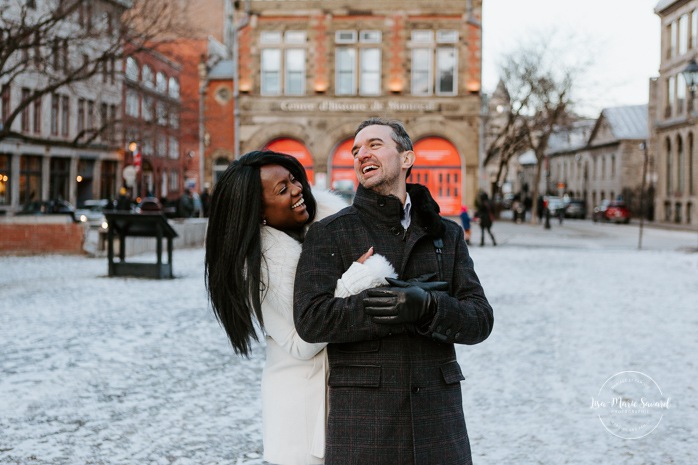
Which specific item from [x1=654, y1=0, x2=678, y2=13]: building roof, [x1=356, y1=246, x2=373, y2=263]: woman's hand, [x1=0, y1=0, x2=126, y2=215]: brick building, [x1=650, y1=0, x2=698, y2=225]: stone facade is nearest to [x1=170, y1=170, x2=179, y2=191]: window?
[x1=0, y1=0, x2=126, y2=215]: brick building

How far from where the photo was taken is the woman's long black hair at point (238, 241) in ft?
10.6

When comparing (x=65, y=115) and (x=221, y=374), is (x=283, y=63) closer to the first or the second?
(x=65, y=115)

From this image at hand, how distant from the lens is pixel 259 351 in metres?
9.40

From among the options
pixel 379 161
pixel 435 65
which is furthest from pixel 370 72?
pixel 379 161

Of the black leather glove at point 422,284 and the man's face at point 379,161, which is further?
the man's face at point 379,161

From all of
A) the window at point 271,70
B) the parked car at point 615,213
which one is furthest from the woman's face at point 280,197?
the parked car at point 615,213

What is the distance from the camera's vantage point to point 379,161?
3133mm

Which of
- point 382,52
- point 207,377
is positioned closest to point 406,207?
point 207,377

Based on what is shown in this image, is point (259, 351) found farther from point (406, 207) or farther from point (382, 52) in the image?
point (382, 52)

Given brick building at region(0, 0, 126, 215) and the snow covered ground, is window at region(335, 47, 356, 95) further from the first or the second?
the snow covered ground

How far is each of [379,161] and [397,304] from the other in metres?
0.61

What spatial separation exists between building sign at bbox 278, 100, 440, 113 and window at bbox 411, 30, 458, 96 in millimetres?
684

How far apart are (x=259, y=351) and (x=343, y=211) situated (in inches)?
254

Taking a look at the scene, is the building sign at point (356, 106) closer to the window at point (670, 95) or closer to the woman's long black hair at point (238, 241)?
the window at point (670, 95)
